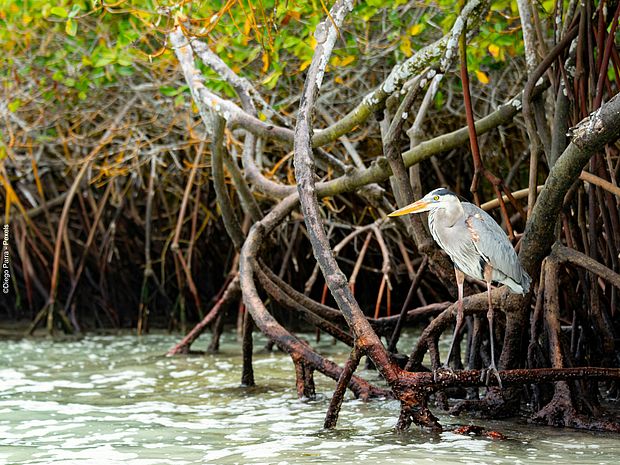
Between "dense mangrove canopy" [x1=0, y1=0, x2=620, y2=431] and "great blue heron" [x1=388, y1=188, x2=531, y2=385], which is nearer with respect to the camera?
"great blue heron" [x1=388, y1=188, x2=531, y2=385]

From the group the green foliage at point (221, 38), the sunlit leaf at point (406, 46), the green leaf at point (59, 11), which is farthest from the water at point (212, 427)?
the green leaf at point (59, 11)

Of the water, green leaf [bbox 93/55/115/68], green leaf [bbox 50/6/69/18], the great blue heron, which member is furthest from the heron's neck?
green leaf [bbox 93/55/115/68]

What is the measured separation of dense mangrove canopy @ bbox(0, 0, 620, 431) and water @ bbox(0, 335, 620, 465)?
16 cm

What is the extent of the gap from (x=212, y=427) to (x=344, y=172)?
174 cm

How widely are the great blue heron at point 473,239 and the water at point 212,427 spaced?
14.6 inches

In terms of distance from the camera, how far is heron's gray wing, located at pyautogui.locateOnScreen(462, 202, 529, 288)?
3486 mm

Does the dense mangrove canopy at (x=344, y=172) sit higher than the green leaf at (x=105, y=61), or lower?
lower

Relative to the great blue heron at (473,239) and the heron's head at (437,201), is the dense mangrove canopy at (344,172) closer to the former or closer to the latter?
the great blue heron at (473,239)

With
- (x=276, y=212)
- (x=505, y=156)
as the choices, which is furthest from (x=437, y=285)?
(x=276, y=212)

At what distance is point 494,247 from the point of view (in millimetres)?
3490

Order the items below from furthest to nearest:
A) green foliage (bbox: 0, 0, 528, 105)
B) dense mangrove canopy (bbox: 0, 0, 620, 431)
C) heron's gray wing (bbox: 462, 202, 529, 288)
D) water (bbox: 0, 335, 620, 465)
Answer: green foliage (bbox: 0, 0, 528, 105) → dense mangrove canopy (bbox: 0, 0, 620, 431) → heron's gray wing (bbox: 462, 202, 529, 288) → water (bbox: 0, 335, 620, 465)

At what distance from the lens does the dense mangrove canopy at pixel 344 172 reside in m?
3.86

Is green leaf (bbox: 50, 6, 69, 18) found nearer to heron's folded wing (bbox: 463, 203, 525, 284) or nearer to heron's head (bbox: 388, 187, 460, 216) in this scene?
heron's head (bbox: 388, 187, 460, 216)

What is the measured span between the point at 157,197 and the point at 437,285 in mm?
2646
